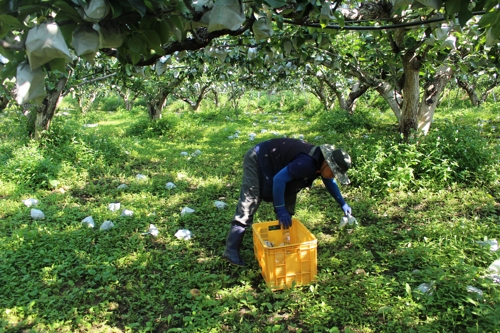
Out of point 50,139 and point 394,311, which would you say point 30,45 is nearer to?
point 394,311

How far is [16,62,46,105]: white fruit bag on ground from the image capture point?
1063 mm

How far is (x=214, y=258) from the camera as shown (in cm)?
329

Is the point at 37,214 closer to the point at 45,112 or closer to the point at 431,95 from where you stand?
the point at 45,112

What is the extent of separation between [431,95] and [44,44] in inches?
236

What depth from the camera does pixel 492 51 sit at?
374 centimetres

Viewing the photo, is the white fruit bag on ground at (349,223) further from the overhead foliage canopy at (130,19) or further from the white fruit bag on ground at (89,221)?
the white fruit bag on ground at (89,221)

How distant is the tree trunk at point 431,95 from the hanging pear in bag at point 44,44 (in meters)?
5.64

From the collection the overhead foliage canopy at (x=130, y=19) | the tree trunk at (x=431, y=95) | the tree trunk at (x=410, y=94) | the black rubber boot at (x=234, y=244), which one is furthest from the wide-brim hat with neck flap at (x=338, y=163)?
the tree trunk at (x=431, y=95)

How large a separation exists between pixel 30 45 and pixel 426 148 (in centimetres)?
522

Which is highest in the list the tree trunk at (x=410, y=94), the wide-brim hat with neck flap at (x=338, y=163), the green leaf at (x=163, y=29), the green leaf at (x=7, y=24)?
the tree trunk at (x=410, y=94)

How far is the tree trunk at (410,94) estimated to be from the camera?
4984 mm

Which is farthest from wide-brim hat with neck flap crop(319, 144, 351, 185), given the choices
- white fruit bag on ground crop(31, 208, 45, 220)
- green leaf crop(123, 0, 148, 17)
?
white fruit bag on ground crop(31, 208, 45, 220)

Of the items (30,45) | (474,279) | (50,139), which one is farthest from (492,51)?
(50,139)

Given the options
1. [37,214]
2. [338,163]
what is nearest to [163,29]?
[338,163]
